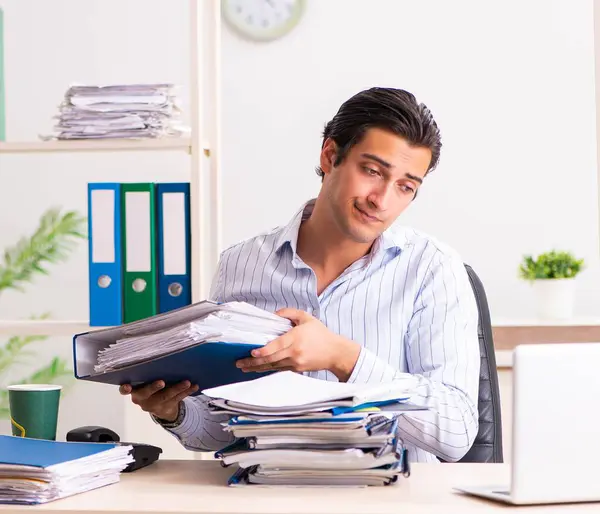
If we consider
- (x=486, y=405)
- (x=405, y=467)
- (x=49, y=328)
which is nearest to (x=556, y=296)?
(x=486, y=405)

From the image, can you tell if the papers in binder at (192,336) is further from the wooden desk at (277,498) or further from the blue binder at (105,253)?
the blue binder at (105,253)

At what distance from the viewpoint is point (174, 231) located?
2.21 m

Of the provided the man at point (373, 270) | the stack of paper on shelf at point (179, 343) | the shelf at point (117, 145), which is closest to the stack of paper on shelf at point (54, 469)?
the stack of paper on shelf at point (179, 343)

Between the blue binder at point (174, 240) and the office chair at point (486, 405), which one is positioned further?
the blue binder at point (174, 240)

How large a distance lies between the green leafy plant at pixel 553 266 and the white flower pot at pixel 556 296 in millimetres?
20

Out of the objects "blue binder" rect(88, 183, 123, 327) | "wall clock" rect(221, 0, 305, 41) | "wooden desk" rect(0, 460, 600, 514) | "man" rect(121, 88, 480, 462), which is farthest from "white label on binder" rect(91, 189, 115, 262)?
"wall clock" rect(221, 0, 305, 41)

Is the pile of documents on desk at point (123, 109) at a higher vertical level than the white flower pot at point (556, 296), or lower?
higher

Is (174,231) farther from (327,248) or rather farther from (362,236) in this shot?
(362,236)

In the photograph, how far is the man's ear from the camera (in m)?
1.79

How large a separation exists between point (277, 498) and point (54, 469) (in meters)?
0.25

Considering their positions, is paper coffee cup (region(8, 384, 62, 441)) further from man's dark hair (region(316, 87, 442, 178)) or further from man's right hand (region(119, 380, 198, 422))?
man's dark hair (region(316, 87, 442, 178))

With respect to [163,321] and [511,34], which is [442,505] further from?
[511,34]

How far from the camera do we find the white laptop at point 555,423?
0.92m

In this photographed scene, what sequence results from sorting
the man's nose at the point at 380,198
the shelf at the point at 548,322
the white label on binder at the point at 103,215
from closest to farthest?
the man's nose at the point at 380,198
the white label on binder at the point at 103,215
the shelf at the point at 548,322
